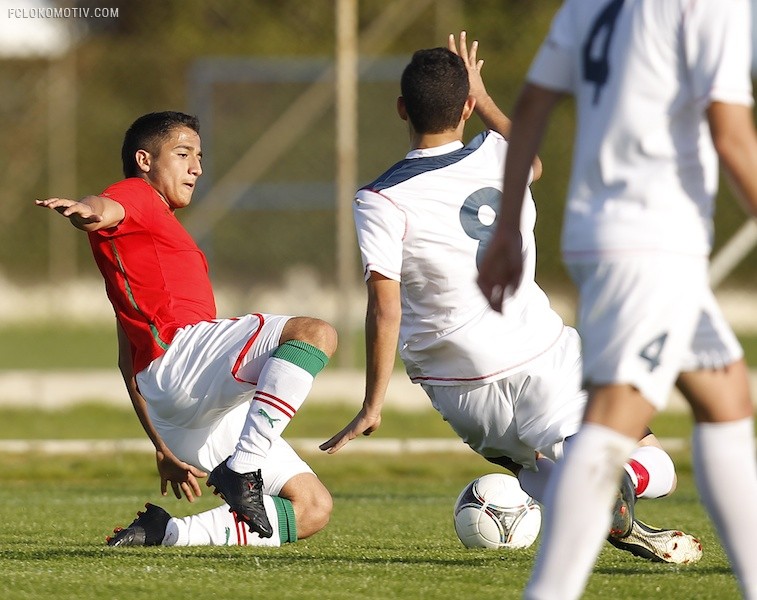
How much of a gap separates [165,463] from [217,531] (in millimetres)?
311

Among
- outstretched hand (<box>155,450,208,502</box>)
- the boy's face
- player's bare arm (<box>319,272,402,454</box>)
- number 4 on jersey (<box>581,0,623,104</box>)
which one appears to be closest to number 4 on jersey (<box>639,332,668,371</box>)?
number 4 on jersey (<box>581,0,623,104</box>)

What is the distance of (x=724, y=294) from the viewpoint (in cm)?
1750

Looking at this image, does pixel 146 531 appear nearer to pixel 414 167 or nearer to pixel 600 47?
pixel 414 167

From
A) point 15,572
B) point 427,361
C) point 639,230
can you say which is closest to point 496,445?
point 427,361

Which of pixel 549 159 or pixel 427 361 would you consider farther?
pixel 549 159

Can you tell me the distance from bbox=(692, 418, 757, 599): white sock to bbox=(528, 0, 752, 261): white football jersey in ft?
1.53

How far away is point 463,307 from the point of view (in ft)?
15.8

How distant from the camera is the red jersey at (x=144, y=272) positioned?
4996 mm

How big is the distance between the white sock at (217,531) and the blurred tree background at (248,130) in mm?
9667

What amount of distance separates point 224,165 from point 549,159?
4049 mm

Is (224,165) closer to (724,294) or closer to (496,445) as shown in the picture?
(724,294)

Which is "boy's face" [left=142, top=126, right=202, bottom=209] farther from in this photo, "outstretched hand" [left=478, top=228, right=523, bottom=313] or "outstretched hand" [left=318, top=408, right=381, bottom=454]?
"outstretched hand" [left=478, top=228, right=523, bottom=313]

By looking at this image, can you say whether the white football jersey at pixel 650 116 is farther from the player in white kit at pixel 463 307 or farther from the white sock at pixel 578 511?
the player in white kit at pixel 463 307

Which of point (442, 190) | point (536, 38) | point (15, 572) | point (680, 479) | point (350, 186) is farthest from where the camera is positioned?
point (536, 38)
